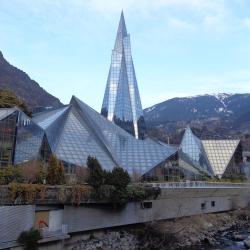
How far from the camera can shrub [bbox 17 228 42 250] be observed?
3225 cm

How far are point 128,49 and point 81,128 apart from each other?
48118 mm

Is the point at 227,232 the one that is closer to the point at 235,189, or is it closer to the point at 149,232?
the point at 149,232

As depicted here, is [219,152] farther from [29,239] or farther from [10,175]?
[29,239]

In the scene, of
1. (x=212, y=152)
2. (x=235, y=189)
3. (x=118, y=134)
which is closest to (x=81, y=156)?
(x=118, y=134)

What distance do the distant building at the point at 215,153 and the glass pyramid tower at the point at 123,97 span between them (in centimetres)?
1255

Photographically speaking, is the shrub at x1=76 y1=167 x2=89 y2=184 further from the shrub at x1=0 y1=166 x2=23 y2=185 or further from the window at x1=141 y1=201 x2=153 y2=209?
the window at x1=141 y1=201 x2=153 y2=209

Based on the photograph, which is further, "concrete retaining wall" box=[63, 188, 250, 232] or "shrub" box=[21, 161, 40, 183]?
"shrub" box=[21, 161, 40, 183]

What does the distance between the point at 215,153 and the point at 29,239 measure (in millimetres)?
78753

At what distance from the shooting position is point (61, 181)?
42.9 meters

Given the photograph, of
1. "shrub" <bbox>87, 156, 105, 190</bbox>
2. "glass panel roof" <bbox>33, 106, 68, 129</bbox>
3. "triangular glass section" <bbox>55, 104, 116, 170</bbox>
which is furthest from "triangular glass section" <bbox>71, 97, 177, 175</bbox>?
"shrub" <bbox>87, 156, 105, 190</bbox>

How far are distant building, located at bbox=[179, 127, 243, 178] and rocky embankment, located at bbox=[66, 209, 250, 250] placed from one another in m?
39.7

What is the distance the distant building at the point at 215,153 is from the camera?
100 m

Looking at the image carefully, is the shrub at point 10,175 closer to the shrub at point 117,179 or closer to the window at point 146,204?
the shrub at point 117,179

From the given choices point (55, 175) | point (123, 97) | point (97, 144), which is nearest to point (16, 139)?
point (55, 175)
